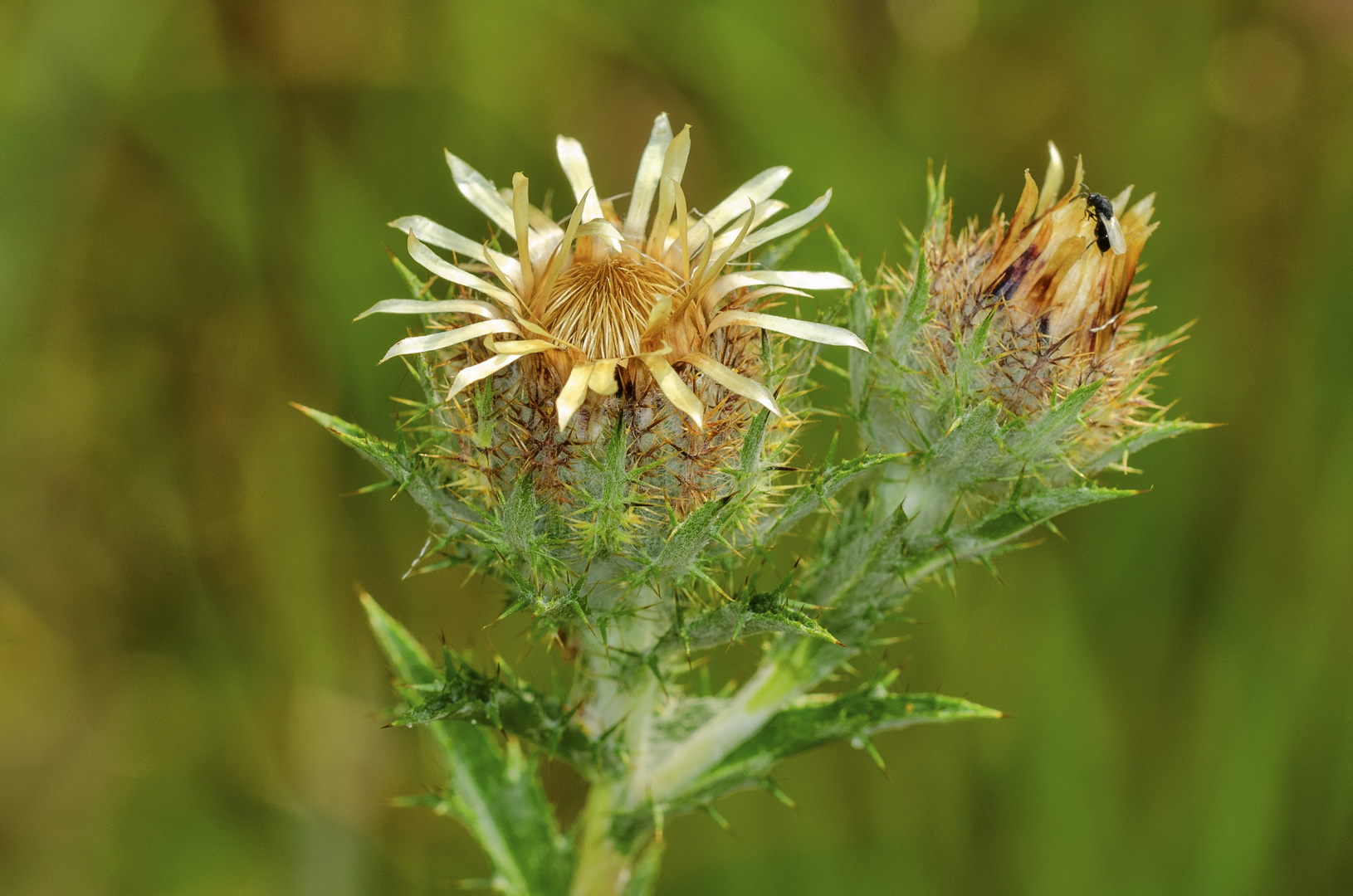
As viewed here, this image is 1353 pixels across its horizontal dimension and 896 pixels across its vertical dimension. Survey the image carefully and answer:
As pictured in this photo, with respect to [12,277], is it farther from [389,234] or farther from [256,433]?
[389,234]

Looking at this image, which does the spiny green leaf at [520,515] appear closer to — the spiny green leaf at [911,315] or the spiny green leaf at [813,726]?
the spiny green leaf at [813,726]

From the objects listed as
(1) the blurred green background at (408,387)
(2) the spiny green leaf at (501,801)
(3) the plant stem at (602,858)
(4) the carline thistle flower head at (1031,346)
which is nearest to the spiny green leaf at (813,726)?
(3) the plant stem at (602,858)

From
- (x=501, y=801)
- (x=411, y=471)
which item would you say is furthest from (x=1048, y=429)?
(x=501, y=801)

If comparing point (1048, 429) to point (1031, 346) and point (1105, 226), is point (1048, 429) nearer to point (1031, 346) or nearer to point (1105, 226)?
point (1031, 346)

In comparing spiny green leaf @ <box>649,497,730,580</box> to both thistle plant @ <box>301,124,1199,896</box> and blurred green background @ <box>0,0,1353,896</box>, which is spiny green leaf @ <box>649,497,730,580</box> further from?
blurred green background @ <box>0,0,1353,896</box>

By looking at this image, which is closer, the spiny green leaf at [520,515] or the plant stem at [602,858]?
the spiny green leaf at [520,515]

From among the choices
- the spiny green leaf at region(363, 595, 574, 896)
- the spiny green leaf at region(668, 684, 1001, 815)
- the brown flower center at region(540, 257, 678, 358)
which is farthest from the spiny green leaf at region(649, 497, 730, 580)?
the spiny green leaf at region(363, 595, 574, 896)
